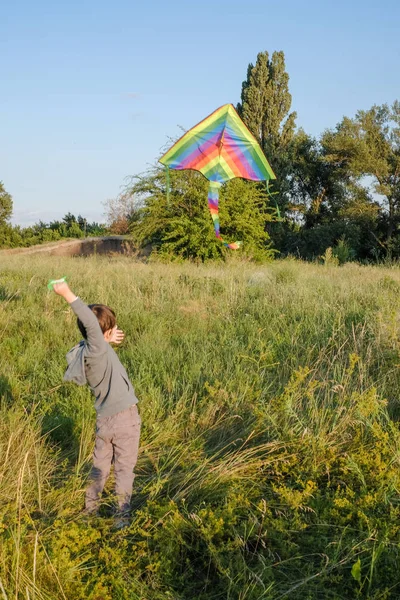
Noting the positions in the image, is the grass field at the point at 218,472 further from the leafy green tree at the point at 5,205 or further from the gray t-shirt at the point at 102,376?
the leafy green tree at the point at 5,205

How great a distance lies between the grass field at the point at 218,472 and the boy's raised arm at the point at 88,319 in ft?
2.41

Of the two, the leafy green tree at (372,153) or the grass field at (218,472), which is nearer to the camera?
the grass field at (218,472)

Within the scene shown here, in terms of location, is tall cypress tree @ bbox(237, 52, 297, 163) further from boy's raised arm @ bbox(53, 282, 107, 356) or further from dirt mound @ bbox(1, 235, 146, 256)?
boy's raised arm @ bbox(53, 282, 107, 356)

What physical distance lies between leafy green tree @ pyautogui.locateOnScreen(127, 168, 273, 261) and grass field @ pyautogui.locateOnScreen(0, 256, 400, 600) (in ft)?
30.7

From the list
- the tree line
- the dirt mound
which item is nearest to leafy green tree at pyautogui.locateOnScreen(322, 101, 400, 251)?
the tree line

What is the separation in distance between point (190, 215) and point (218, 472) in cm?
1326

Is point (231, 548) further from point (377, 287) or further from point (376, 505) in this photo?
point (377, 287)

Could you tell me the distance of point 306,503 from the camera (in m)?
2.99

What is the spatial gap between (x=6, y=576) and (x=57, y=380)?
2.51 metres

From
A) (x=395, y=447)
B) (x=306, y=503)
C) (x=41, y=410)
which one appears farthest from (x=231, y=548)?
(x=41, y=410)

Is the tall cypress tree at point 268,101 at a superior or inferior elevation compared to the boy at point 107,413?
superior

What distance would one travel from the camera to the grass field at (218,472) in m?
2.45

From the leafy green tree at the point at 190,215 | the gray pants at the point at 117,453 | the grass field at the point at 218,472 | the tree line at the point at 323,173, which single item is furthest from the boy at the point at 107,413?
the tree line at the point at 323,173

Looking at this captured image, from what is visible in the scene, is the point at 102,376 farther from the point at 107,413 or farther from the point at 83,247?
the point at 83,247
